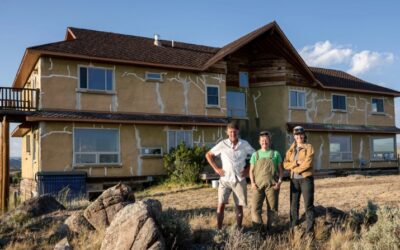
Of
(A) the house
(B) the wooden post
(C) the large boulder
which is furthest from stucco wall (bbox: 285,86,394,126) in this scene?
(C) the large boulder

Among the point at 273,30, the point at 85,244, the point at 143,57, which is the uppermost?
the point at 273,30

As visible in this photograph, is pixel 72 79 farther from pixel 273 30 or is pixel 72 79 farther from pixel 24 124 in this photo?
pixel 273 30

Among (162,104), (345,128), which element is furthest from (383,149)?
(162,104)

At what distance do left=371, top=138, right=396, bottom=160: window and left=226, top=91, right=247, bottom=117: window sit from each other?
1007 centimetres

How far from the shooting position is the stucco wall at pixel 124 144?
781 inches

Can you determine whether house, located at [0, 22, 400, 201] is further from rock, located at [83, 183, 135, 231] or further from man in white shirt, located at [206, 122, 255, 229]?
man in white shirt, located at [206, 122, 255, 229]

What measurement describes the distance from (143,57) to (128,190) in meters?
13.1

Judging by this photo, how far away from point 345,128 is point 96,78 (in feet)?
52.1

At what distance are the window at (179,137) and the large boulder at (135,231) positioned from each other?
1500 cm

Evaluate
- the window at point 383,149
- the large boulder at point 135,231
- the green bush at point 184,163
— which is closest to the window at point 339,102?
the window at point 383,149

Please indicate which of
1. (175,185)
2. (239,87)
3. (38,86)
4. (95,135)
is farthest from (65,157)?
(239,87)

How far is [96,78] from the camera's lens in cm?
2138

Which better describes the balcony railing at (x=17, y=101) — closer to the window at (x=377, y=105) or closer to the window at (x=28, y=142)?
the window at (x=28, y=142)

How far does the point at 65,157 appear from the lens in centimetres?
2011
